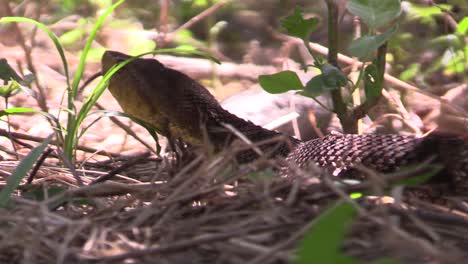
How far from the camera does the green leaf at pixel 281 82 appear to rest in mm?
2625

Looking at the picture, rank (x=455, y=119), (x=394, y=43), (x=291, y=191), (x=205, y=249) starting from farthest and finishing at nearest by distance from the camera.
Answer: (x=394, y=43) < (x=455, y=119) < (x=291, y=191) < (x=205, y=249)

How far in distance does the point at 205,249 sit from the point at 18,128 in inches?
115

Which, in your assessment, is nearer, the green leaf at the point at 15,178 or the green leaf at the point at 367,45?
the green leaf at the point at 15,178

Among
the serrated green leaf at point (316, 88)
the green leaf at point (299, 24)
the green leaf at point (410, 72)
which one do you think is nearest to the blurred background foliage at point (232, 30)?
the green leaf at point (410, 72)

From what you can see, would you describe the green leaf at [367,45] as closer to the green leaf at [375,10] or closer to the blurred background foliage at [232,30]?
the green leaf at [375,10]

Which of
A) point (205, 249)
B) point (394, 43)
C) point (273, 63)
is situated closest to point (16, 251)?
point (205, 249)

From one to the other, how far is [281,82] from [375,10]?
41cm

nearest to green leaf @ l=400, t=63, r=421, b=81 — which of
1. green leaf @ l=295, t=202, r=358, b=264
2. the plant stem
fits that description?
the plant stem

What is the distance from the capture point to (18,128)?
4.27m

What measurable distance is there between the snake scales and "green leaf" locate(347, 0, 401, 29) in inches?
19.2

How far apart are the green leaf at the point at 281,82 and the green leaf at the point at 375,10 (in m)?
0.31

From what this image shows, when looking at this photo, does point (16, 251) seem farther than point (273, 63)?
No

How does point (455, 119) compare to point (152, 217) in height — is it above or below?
below

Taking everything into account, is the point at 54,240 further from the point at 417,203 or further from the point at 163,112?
the point at 163,112
